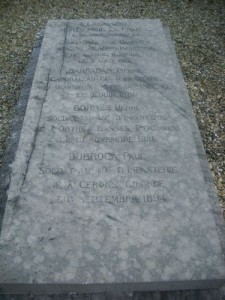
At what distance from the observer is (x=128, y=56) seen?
3.64 meters

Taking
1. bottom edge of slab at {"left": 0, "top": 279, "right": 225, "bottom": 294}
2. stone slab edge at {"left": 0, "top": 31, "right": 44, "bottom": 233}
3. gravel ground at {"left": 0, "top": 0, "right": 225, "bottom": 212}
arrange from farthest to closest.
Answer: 1. gravel ground at {"left": 0, "top": 0, "right": 225, "bottom": 212}
2. stone slab edge at {"left": 0, "top": 31, "right": 44, "bottom": 233}
3. bottom edge of slab at {"left": 0, "top": 279, "right": 225, "bottom": 294}

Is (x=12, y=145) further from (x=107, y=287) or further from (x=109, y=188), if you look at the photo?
(x=107, y=287)

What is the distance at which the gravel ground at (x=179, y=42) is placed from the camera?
3719mm

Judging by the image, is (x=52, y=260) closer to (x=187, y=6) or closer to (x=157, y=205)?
A: (x=157, y=205)

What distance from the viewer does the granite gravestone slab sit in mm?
2113

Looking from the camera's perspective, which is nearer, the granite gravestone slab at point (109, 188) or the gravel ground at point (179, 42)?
the granite gravestone slab at point (109, 188)

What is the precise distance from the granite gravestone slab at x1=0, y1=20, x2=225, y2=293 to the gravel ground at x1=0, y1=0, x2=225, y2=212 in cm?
70

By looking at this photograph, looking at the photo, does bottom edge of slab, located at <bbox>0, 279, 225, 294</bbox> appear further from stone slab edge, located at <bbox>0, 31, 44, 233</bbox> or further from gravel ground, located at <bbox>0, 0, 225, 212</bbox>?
gravel ground, located at <bbox>0, 0, 225, 212</bbox>

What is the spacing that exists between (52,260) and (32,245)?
167 millimetres

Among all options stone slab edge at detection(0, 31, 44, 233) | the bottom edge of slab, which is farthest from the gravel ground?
the bottom edge of slab

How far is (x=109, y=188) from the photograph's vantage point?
98.0 inches

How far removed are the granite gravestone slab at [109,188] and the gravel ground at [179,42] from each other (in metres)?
0.70

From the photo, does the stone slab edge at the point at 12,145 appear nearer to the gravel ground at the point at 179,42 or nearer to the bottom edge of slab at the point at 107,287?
the gravel ground at the point at 179,42

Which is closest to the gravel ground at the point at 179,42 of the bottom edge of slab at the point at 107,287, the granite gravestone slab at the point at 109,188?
the granite gravestone slab at the point at 109,188
